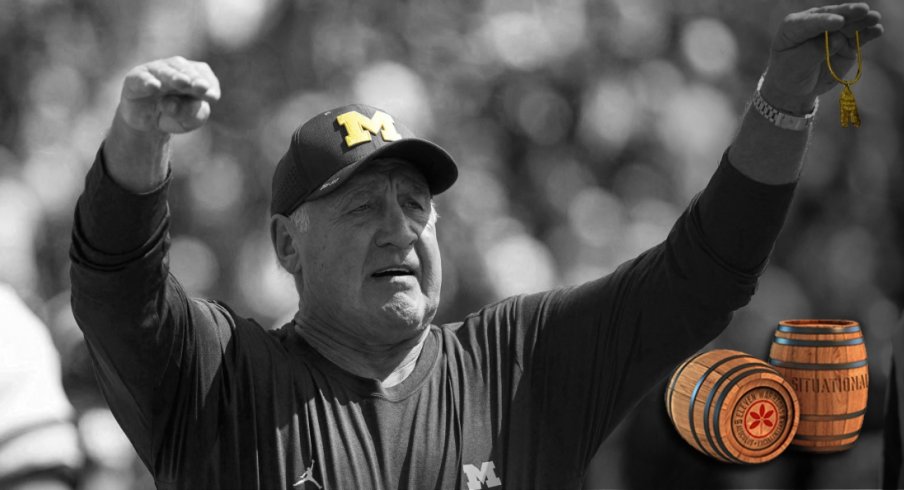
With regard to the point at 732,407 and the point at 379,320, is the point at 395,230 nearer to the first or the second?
the point at 379,320

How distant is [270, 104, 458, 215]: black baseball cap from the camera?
1.52 m

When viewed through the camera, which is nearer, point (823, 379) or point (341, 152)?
point (341, 152)

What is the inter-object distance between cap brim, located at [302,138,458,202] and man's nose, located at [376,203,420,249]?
98 millimetres

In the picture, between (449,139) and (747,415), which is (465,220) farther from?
(747,415)

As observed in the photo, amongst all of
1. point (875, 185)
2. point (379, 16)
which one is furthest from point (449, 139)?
point (875, 185)

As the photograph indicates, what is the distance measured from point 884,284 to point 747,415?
78cm

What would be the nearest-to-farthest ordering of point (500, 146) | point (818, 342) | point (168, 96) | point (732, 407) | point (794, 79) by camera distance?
1. point (168, 96)
2. point (794, 79)
3. point (500, 146)
4. point (732, 407)
5. point (818, 342)

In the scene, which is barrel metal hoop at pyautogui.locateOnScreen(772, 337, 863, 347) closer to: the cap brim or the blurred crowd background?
the blurred crowd background

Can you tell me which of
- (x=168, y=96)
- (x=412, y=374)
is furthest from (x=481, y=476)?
(x=168, y=96)

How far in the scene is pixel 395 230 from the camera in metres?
1.53

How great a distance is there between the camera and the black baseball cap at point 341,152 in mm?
1517

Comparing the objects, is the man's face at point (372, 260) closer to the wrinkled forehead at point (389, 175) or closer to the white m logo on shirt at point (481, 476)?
the wrinkled forehead at point (389, 175)

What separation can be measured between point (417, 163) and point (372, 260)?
204mm

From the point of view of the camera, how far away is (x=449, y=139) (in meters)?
2.39
